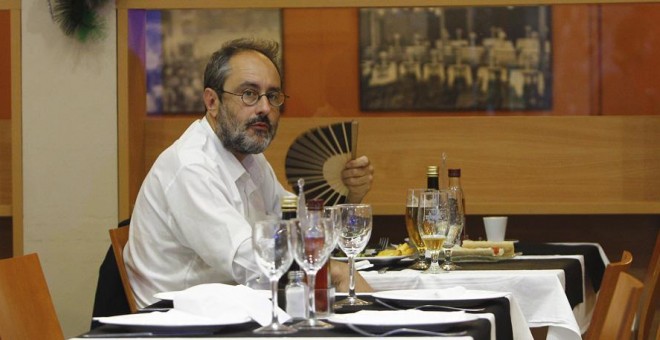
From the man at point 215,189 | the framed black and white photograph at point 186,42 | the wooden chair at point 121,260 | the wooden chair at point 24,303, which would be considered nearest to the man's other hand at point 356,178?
the man at point 215,189

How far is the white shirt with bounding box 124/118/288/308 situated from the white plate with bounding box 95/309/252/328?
78 centimetres

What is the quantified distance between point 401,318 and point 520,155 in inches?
136

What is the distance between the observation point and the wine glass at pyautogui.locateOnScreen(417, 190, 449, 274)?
103 inches

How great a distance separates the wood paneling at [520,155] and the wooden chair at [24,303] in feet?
9.06

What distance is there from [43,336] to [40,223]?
110 inches

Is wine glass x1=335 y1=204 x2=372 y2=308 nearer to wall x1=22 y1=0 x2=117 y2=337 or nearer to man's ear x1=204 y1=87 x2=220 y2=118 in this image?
man's ear x1=204 y1=87 x2=220 y2=118

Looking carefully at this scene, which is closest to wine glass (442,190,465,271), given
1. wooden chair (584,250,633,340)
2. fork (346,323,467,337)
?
wooden chair (584,250,633,340)

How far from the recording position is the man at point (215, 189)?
2.79 m

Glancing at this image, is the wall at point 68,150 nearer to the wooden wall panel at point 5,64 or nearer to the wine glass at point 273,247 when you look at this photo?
the wooden wall panel at point 5,64

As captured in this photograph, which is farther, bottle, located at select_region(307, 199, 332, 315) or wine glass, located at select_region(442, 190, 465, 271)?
wine glass, located at select_region(442, 190, 465, 271)

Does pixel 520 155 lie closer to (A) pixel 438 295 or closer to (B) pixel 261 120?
(B) pixel 261 120

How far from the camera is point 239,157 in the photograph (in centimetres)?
329

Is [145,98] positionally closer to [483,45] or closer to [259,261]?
[483,45]

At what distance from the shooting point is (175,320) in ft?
5.94
